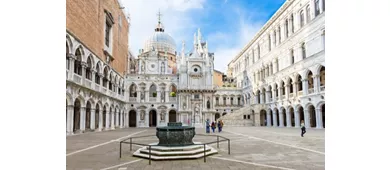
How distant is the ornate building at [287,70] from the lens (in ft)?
84.8

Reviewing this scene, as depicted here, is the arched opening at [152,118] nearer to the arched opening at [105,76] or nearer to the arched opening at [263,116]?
the arched opening at [105,76]

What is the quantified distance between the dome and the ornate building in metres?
18.3

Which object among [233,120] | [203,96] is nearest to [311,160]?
[233,120]

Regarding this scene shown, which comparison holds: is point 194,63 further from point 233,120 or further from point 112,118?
point 112,118

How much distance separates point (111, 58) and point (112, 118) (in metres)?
7.45

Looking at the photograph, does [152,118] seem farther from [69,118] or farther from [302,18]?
[302,18]

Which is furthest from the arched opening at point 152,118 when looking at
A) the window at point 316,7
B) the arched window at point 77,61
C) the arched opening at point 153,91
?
the window at point 316,7

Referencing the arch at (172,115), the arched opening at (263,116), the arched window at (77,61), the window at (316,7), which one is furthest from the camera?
the arch at (172,115)

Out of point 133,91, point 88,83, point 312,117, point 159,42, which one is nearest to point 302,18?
point 312,117

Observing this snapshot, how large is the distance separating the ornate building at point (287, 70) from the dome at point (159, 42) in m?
18.3

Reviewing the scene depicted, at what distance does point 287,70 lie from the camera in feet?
104

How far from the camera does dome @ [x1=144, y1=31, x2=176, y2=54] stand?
5583 centimetres

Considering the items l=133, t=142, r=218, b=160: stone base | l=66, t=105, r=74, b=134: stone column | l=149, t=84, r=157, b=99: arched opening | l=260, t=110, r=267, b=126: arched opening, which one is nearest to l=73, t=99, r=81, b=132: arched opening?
l=66, t=105, r=74, b=134: stone column

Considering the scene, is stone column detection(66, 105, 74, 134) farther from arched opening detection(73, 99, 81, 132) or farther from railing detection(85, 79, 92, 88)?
railing detection(85, 79, 92, 88)
